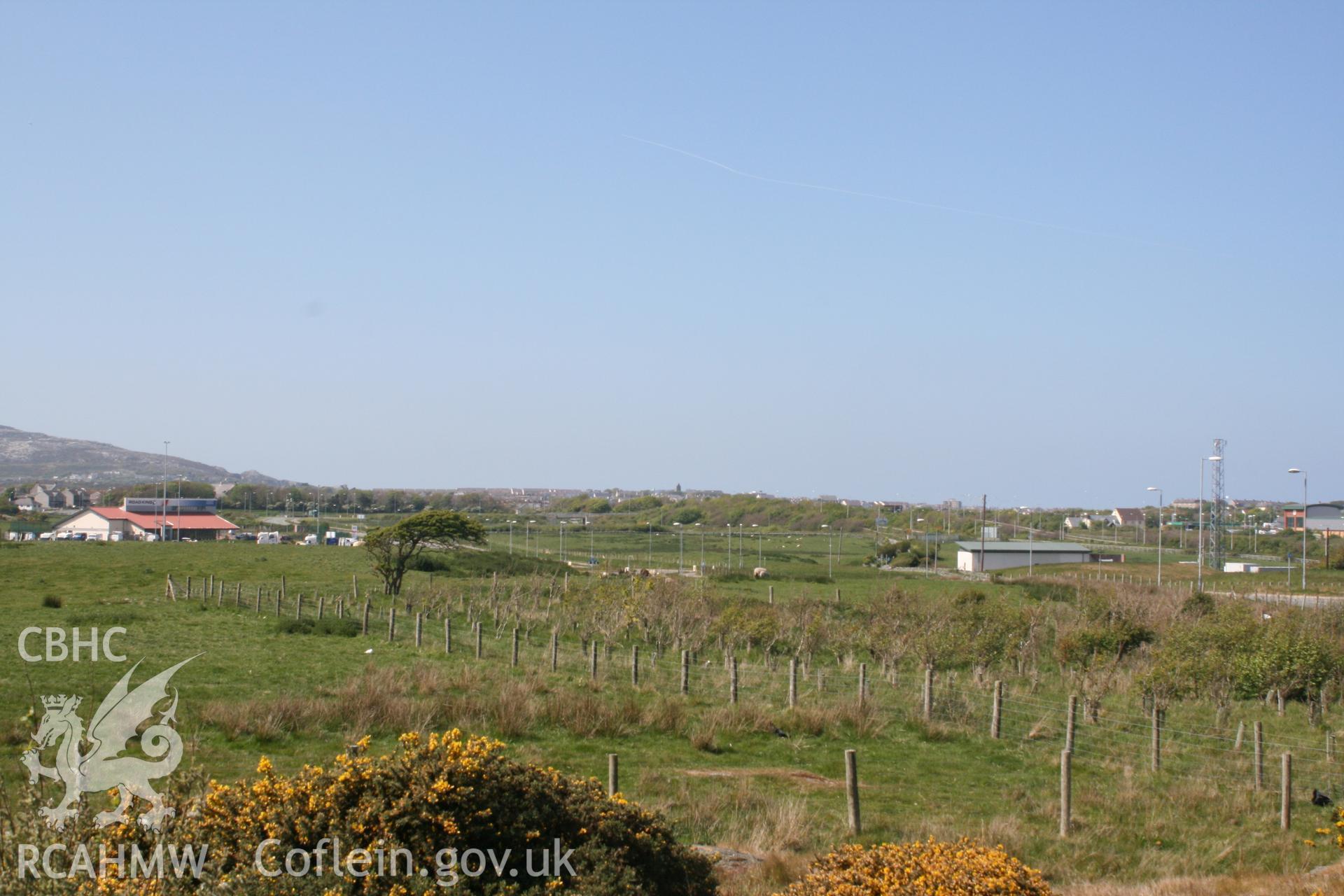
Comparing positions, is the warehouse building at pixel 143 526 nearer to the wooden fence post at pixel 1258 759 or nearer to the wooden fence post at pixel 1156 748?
the wooden fence post at pixel 1156 748

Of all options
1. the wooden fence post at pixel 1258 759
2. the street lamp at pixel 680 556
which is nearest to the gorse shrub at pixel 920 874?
the wooden fence post at pixel 1258 759

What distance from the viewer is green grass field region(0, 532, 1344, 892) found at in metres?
11.4

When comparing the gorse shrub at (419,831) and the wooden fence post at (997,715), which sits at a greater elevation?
the gorse shrub at (419,831)

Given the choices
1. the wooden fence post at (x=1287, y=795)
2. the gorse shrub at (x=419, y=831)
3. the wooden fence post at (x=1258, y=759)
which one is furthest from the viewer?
the wooden fence post at (x=1258, y=759)

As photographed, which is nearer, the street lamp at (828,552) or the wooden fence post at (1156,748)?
the wooden fence post at (1156,748)

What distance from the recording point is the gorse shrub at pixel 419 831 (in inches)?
208

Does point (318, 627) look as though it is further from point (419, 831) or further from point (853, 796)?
point (419, 831)

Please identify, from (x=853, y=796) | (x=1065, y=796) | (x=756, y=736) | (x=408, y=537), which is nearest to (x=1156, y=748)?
(x=1065, y=796)

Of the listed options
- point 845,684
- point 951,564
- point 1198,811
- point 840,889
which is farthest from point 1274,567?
point 840,889

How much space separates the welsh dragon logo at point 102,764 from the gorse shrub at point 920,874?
3.71 meters

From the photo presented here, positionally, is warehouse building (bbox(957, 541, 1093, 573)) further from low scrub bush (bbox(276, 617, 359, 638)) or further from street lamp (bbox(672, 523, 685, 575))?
low scrub bush (bbox(276, 617, 359, 638))

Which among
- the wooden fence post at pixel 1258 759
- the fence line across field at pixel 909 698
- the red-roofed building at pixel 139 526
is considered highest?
the wooden fence post at pixel 1258 759

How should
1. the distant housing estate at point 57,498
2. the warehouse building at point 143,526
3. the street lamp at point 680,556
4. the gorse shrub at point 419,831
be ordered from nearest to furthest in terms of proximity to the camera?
1. the gorse shrub at point 419,831
2. the street lamp at point 680,556
3. the warehouse building at point 143,526
4. the distant housing estate at point 57,498

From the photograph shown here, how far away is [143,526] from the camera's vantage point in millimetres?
90125
